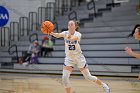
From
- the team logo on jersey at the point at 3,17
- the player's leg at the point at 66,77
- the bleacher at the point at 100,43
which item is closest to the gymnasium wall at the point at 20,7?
the bleacher at the point at 100,43

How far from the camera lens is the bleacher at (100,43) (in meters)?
17.5

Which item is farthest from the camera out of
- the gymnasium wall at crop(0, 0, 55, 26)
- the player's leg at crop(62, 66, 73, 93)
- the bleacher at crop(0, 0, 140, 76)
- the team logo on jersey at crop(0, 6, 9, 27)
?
the gymnasium wall at crop(0, 0, 55, 26)

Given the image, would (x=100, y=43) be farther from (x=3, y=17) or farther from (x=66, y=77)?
(x=66, y=77)

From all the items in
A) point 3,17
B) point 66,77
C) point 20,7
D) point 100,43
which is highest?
point 20,7

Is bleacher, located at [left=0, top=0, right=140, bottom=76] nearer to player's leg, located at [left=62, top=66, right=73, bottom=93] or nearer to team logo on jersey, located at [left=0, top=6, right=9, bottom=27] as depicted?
team logo on jersey, located at [left=0, top=6, right=9, bottom=27]

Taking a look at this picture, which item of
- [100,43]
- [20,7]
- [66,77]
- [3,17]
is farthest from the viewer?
[20,7]

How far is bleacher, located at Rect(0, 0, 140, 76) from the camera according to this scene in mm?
17516

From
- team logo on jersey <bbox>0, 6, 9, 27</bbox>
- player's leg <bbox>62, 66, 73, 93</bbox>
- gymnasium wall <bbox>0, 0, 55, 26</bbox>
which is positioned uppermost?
gymnasium wall <bbox>0, 0, 55, 26</bbox>

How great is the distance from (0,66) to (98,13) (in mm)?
6601

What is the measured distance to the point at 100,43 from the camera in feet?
64.6

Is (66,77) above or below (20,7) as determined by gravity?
below

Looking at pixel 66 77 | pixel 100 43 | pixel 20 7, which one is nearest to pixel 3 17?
pixel 66 77

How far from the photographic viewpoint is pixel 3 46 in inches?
911

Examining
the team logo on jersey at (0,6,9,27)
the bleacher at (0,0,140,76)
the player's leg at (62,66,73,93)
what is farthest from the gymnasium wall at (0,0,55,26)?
the player's leg at (62,66,73,93)
